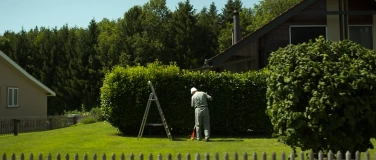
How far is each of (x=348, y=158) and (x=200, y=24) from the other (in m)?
45.7

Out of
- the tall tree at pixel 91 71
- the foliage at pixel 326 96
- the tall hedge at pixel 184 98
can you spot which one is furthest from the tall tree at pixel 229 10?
the foliage at pixel 326 96

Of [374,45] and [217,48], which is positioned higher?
[217,48]

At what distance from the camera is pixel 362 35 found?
2164cm

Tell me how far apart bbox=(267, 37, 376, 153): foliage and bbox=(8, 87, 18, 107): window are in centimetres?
2483

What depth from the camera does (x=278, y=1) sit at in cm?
5806

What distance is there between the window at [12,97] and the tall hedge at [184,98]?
15600 millimetres

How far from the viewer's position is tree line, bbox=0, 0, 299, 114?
4891cm

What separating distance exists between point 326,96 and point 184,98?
353 inches

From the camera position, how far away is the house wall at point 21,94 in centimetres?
2853

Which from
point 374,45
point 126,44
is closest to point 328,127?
point 374,45

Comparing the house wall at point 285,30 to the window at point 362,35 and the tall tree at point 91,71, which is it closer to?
the window at point 362,35

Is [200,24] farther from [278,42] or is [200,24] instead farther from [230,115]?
[230,115]

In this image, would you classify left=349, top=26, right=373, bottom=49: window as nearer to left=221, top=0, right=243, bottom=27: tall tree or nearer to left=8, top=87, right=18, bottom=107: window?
left=8, top=87, right=18, bottom=107: window

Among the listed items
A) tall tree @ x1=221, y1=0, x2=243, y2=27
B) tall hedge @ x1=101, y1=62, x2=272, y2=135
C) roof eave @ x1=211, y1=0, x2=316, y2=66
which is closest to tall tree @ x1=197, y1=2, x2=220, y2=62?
tall tree @ x1=221, y1=0, x2=243, y2=27
